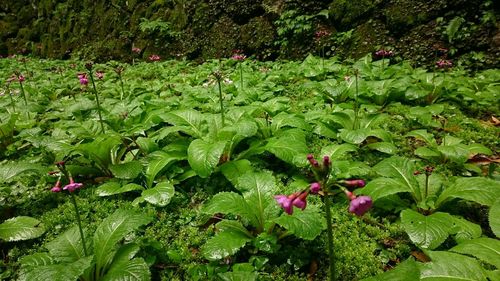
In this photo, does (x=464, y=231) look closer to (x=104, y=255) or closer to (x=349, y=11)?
(x=104, y=255)

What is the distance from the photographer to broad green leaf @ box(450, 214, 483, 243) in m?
1.98

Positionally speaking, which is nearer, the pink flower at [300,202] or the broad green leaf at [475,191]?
the pink flower at [300,202]

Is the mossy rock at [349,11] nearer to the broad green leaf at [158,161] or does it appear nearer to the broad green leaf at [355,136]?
the broad green leaf at [355,136]

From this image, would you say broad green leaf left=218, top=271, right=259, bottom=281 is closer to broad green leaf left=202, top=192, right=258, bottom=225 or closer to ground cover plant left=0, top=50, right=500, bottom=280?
ground cover plant left=0, top=50, right=500, bottom=280

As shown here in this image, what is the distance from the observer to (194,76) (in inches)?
259

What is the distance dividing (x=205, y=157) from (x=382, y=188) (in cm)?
134

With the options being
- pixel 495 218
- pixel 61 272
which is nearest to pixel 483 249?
pixel 495 218

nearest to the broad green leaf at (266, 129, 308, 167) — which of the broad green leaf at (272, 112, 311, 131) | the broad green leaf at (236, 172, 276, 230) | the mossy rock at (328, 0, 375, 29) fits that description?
the broad green leaf at (272, 112, 311, 131)

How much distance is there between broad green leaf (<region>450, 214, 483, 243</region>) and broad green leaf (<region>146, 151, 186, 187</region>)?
2117mm

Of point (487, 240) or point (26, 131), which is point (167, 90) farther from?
point (487, 240)

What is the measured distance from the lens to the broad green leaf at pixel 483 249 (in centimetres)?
167

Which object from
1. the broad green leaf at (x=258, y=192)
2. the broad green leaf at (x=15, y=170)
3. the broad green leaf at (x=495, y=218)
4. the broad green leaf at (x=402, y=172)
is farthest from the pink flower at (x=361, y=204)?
the broad green leaf at (x=15, y=170)

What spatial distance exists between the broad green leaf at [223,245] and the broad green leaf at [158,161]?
934mm

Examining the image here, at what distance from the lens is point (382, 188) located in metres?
2.25
